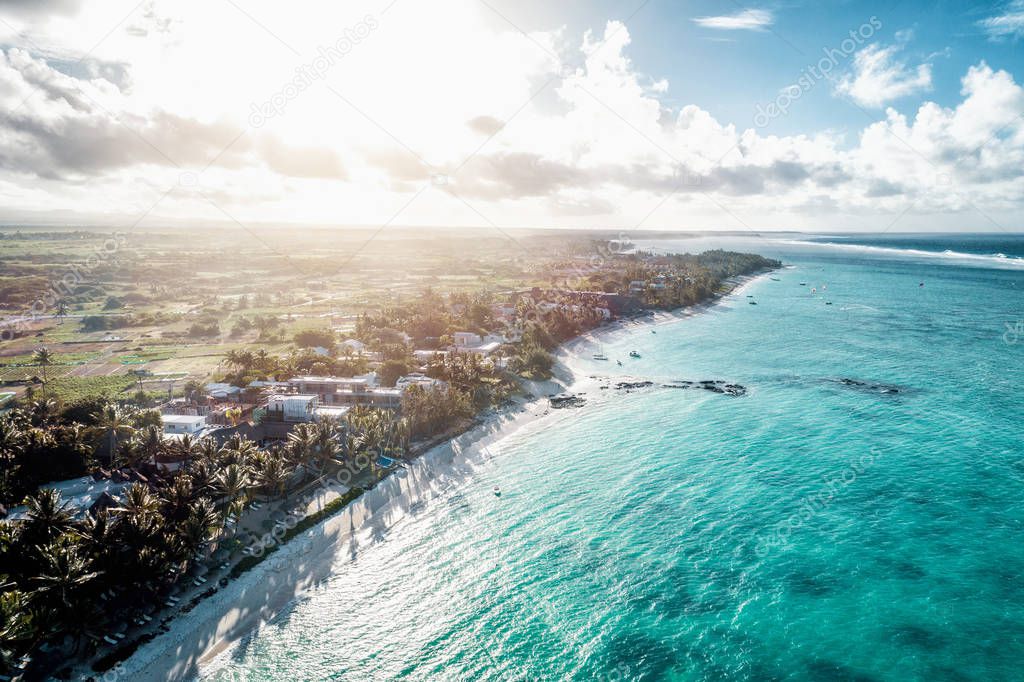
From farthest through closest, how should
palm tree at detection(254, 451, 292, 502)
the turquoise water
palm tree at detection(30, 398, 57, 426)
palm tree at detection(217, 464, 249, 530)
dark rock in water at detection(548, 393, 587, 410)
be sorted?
dark rock in water at detection(548, 393, 587, 410) → palm tree at detection(30, 398, 57, 426) → palm tree at detection(254, 451, 292, 502) → palm tree at detection(217, 464, 249, 530) → the turquoise water

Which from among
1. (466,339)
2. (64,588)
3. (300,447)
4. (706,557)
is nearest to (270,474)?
(300,447)

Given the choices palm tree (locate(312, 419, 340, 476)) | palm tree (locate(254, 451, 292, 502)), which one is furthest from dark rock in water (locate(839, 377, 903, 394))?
palm tree (locate(254, 451, 292, 502))

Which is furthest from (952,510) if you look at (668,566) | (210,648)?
(210,648)

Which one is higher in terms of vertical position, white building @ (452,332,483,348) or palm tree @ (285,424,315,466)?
white building @ (452,332,483,348)

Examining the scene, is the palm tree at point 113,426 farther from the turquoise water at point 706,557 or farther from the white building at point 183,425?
the turquoise water at point 706,557

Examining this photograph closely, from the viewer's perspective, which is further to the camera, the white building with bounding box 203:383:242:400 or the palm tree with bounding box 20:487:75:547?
the white building with bounding box 203:383:242:400

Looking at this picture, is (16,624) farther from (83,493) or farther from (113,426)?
(113,426)

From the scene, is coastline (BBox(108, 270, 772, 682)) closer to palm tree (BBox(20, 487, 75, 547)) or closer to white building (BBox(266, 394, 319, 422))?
palm tree (BBox(20, 487, 75, 547))

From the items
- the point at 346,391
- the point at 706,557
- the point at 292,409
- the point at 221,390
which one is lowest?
the point at 706,557
